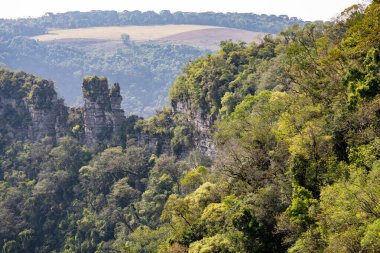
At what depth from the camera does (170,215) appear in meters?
40.4

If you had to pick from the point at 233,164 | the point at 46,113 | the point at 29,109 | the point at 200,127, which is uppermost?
the point at 233,164

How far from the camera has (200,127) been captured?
72438 mm

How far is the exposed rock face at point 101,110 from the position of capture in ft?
267

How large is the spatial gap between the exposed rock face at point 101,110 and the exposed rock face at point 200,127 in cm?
1157

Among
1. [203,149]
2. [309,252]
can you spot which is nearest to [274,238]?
[309,252]

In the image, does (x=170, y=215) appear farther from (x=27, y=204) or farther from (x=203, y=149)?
Result: (x=27, y=204)

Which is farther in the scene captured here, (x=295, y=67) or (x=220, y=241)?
(x=295, y=67)

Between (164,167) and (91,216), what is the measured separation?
39.1 feet

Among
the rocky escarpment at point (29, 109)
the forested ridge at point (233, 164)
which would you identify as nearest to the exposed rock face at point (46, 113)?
the rocky escarpment at point (29, 109)

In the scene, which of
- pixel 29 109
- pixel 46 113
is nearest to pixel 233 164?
pixel 46 113

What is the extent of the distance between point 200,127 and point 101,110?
18.4 metres

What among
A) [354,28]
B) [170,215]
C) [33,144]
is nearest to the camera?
[354,28]

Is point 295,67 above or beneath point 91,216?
above

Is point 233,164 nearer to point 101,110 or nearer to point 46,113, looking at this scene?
point 101,110
